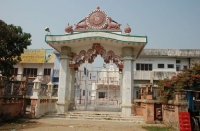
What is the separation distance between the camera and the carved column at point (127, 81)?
1228 centimetres

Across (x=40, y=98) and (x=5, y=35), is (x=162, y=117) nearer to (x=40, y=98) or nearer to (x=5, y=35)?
(x=40, y=98)

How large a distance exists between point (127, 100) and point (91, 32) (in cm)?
491

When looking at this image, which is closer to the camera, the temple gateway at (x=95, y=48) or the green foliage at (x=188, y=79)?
the green foliage at (x=188, y=79)

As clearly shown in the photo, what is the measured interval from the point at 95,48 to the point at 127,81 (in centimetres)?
323

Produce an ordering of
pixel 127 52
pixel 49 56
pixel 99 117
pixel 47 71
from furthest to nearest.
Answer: pixel 47 71
pixel 49 56
pixel 127 52
pixel 99 117

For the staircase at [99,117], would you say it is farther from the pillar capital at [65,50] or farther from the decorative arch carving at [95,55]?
the pillar capital at [65,50]

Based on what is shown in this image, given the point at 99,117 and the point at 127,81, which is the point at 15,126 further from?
the point at 127,81

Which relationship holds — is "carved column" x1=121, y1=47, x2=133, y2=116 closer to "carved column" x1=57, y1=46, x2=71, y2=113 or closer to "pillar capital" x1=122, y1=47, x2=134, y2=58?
"pillar capital" x1=122, y1=47, x2=134, y2=58

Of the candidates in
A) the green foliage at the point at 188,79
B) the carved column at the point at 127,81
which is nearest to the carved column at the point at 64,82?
the carved column at the point at 127,81

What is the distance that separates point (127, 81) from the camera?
41.6ft

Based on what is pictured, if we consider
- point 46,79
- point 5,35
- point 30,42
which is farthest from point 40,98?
point 46,79

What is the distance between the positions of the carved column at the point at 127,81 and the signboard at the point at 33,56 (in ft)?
60.3

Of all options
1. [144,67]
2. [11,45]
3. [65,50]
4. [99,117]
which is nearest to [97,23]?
[65,50]

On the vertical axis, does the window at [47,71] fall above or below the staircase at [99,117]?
above
